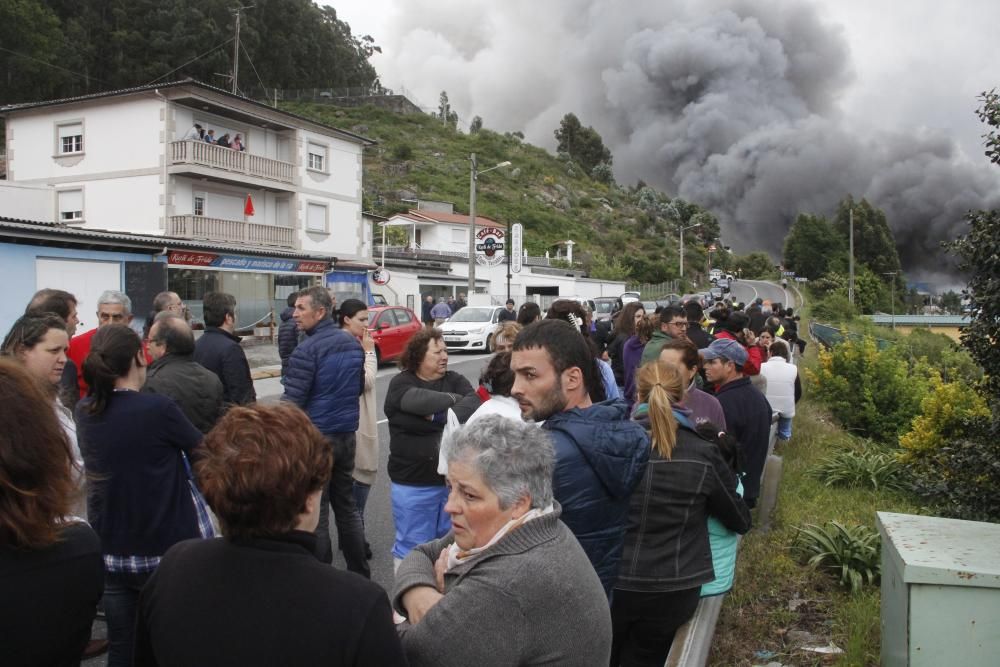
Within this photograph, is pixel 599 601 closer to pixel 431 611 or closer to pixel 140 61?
pixel 431 611

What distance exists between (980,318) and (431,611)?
4.12 metres

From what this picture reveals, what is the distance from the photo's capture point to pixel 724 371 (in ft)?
16.4

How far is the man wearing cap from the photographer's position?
4.90 meters

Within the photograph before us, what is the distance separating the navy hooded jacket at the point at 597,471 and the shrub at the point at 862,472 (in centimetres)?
578

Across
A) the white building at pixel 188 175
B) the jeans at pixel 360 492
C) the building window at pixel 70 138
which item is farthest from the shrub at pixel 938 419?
the building window at pixel 70 138

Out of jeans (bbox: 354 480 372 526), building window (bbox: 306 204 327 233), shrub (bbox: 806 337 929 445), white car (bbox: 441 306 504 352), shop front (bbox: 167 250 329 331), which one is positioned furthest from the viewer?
building window (bbox: 306 204 327 233)

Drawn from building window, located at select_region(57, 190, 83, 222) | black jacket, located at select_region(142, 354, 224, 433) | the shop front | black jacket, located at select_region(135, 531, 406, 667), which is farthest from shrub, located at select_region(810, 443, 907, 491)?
building window, located at select_region(57, 190, 83, 222)

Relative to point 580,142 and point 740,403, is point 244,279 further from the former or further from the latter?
point 580,142

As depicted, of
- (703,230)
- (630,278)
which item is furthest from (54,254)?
(703,230)

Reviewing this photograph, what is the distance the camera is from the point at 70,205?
1126 inches

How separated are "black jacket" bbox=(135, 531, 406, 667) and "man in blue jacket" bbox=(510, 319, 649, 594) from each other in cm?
89

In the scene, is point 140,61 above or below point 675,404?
above

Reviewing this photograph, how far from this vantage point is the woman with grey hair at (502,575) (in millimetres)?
1651

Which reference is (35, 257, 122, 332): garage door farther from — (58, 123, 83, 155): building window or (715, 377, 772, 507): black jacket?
(715, 377, 772, 507): black jacket
